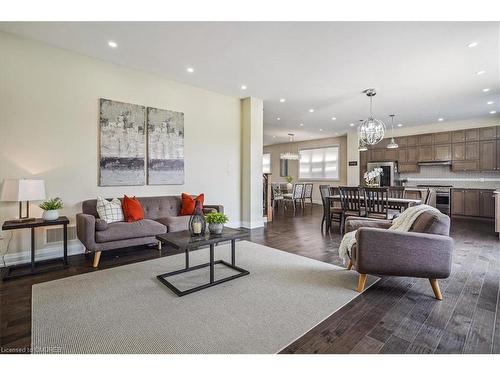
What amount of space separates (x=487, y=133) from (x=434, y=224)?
676 cm

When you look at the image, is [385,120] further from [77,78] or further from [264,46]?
[77,78]

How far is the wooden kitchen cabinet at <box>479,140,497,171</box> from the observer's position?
6711 mm

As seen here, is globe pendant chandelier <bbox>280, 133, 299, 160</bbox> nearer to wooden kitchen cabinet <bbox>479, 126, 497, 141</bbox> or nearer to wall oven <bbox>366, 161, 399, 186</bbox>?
wall oven <bbox>366, 161, 399, 186</bbox>

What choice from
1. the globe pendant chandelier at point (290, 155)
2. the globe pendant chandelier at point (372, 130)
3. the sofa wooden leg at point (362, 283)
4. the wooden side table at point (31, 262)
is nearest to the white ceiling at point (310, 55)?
the globe pendant chandelier at point (372, 130)

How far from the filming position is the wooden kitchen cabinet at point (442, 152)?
7.43 m

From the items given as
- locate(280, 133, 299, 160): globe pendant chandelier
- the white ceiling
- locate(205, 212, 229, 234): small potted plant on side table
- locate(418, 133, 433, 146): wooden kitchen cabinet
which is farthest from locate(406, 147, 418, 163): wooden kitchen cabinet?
locate(205, 212, 229, 234): small potted plant on side table

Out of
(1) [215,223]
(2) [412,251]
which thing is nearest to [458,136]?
(2) [412,251]

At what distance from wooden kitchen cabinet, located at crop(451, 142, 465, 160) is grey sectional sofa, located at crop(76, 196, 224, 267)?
719 centimetres

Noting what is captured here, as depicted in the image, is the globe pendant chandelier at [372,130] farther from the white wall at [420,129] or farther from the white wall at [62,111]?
the white wall at [420,129]

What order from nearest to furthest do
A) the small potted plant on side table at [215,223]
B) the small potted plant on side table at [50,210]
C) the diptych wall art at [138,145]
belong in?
the small potted plant on side table at [215,223] < the small potted plant on side table at [50,210] < the diptych wall art at [138,145]

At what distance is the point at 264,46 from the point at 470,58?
302cm

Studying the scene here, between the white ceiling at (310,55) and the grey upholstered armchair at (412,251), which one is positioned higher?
the white ceiling at (310,55)

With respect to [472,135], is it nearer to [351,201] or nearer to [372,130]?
[372,130]

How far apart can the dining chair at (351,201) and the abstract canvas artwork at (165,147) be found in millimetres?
3110
